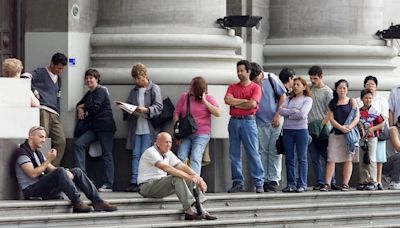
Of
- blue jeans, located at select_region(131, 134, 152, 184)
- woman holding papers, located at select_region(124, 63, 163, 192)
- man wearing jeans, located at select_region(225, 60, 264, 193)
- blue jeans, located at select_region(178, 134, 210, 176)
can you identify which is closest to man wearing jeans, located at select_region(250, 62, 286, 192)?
man wearing jeans, located at select_region(225, 60, 264, 193)

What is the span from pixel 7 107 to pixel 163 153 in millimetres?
2193

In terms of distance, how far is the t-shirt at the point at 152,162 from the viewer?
70.8 feet

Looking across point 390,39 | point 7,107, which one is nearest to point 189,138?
point 7,107

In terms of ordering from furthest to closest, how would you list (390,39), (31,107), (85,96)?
1. (390,39)
2. (85,96)
3. (31,107)

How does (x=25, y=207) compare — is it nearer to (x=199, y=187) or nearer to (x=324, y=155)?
(x=199, y=187)

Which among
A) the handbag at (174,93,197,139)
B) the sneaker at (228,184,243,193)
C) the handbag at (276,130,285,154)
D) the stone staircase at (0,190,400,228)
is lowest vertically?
the stone staircase at (0,190,400,228)

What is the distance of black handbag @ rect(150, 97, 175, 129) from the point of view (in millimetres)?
23688

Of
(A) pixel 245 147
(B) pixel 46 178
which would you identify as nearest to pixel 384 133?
(A) pixel 245 147

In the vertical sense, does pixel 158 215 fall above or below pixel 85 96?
below

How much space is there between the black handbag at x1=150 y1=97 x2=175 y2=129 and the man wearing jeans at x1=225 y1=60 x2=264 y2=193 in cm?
96

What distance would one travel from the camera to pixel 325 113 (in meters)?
25.0

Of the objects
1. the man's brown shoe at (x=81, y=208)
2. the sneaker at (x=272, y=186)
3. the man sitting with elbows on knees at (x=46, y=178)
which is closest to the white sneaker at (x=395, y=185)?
the sneaker at (x=272, y=186)

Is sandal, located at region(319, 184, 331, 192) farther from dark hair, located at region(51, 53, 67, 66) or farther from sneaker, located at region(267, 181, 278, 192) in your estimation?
dark hair, located at region(51, 53, 67, 66)

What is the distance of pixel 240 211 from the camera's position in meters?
22.2
